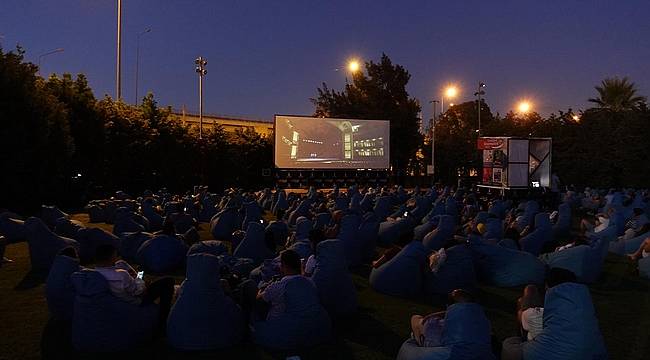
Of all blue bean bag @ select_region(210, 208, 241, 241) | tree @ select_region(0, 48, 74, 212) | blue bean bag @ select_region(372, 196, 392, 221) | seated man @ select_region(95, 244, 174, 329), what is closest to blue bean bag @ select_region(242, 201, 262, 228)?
blue bean bag @ select_region(210, 208, 241, 241)

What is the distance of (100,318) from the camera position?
6758 millimetres

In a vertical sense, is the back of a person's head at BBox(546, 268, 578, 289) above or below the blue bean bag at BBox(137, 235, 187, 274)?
above

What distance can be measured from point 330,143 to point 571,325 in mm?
35017

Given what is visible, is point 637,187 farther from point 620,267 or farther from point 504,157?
point 620,267

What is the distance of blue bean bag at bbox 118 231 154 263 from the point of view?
12311 millimetres

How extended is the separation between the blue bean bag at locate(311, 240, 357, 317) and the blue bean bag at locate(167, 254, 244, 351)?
149cm

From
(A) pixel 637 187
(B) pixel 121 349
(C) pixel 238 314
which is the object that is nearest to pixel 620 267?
(C) pixel 238 314

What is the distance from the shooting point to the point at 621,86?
57.3 metres

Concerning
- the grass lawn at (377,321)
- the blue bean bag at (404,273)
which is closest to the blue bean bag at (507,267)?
the grass lawn at (377,321)

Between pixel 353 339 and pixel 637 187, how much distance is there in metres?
36.7

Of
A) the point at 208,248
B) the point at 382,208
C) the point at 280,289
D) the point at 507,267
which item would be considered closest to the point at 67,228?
the point at 208,248

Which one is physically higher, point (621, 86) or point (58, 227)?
point (621, 86)

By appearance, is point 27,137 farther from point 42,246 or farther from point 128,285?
point 128,285

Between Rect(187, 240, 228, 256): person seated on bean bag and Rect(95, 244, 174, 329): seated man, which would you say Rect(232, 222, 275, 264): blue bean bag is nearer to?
Rect(187, 240, 228, 256): person seated on bean bag
